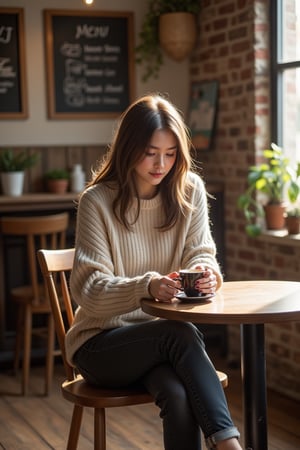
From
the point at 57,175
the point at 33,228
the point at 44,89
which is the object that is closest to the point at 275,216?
the point at 33,228

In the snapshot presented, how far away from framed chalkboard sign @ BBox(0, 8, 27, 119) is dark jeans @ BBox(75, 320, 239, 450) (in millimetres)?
2431

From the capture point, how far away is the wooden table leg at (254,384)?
2.43m

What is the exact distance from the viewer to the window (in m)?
4.13

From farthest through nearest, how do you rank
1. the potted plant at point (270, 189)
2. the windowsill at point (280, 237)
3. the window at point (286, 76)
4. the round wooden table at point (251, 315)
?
the window at point (286, 76)
the potted plant at point (270, 189)
the windowsill at point (280, 237)
the round wooden table at point (251, 315)

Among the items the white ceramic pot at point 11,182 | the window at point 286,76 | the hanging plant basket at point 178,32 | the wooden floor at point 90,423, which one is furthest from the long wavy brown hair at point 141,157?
the hanging plant basket at point 178,32

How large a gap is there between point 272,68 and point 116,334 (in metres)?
2.17

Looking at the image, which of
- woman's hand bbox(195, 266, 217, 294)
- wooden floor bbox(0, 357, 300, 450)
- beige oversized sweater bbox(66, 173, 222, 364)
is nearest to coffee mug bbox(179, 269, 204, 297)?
woman's hand bbox(195, 266, 217, 294)

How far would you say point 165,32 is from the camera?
15.4ft

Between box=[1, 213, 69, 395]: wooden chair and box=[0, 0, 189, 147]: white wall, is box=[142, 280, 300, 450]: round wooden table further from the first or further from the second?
box=[0, 0, 189, 147]: white wall

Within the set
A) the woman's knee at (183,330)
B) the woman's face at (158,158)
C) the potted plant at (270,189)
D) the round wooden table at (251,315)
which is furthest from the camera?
the potted plant at (270,189)

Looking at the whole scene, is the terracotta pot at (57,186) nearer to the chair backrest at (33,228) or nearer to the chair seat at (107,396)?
the chair backrest at (33,228)

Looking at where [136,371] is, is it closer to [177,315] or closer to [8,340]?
[177,315]

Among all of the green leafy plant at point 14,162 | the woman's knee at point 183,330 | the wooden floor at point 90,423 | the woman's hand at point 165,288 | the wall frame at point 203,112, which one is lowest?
the wooden floor at point 90,423

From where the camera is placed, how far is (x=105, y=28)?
4.82 m
